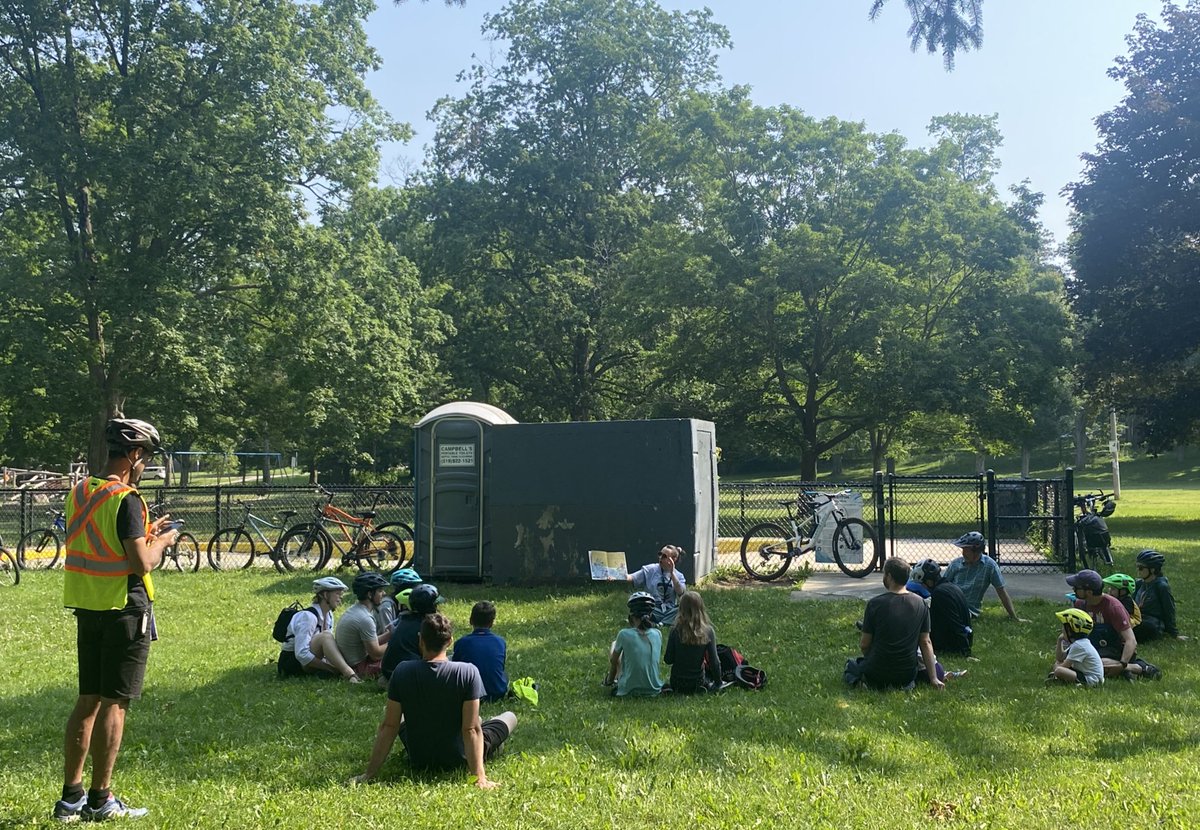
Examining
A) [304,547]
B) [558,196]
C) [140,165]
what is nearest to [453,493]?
[304,547]

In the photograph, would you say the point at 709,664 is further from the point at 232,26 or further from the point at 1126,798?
the point at 232,26

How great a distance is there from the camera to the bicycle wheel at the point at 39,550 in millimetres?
16297

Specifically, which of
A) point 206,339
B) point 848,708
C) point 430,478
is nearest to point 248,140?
point 206,339

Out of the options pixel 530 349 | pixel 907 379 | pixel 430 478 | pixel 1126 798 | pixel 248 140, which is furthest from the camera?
pixel 530 349

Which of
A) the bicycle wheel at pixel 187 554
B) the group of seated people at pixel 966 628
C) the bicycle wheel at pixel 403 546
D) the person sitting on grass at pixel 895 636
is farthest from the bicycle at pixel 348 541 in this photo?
the person sitting on grass at pixel 895 636

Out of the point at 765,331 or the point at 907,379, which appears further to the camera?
the point at 765,331

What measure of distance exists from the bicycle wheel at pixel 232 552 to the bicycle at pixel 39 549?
264 cm

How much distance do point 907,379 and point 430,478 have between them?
17.8 meters

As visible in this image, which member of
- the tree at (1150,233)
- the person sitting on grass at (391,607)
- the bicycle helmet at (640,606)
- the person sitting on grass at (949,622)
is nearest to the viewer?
the bicycle helmet at (640,606)

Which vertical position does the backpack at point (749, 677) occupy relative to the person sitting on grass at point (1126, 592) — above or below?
below

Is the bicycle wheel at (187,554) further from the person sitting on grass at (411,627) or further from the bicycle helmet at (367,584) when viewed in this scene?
the person sitting on grass at (411,627)

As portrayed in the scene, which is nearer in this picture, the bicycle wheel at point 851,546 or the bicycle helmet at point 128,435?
the bicycle helmet at point 128,435

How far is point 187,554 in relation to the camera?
15.8m

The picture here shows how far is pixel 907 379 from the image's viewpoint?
90.9ft
